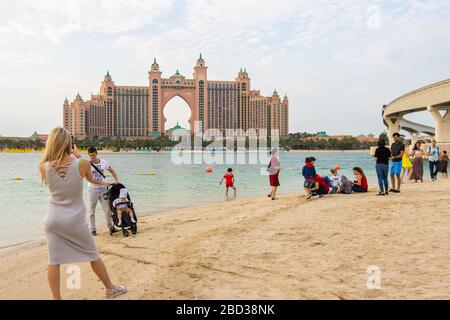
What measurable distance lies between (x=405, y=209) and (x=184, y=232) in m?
4.47

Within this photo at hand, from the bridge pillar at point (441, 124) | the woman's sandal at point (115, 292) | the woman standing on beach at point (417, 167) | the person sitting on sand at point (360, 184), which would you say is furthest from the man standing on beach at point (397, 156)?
the bridge pillar at point (441, 124)

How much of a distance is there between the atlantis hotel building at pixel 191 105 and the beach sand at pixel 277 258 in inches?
7108

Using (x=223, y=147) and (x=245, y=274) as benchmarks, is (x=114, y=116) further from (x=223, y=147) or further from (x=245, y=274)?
(x=245, y=274)

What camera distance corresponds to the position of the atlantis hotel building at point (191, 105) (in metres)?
189

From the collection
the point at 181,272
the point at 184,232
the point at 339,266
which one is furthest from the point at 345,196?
the point at 181,272

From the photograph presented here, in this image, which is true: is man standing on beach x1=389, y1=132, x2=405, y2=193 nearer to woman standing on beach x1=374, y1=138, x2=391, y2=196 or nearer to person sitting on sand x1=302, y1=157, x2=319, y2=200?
woman standing on beach x1=374, y1=138, x2=391, y2=196

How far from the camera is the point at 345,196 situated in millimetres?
11062

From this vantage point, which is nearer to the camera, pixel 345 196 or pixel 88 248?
pixel 88 248

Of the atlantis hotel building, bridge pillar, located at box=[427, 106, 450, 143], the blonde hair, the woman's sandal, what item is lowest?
the woman's sandal

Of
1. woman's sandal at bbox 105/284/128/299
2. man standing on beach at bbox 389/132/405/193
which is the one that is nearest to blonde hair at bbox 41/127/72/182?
woman's sandal at bbox 105/284/128/299

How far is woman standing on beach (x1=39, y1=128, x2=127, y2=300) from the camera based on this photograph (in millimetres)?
3746

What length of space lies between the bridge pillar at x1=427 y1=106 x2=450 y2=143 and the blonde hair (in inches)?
2097
